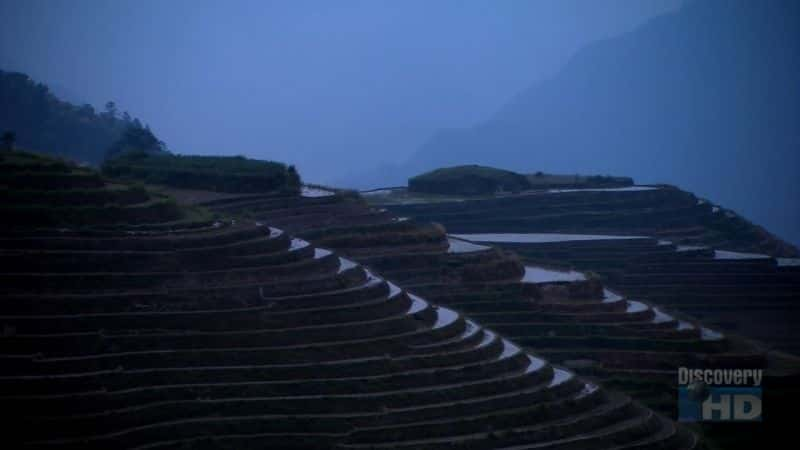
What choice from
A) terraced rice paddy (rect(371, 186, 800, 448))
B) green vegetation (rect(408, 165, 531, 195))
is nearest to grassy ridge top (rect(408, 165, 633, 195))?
green vegetation (rect(408, 165, 531, 195))

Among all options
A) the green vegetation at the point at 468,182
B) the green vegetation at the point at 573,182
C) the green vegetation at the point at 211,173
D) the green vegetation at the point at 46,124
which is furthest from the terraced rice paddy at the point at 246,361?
the green vegetation at the point at 46,124

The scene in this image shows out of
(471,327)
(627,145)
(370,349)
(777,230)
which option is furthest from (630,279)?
(627,145)

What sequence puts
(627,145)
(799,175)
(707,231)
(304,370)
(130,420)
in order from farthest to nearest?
1. (627,145)
2. (799,175)
3. (707,231)
4. (304,370)
5. (130,420)

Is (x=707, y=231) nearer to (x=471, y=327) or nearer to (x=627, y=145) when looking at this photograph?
(x=471, y=327)

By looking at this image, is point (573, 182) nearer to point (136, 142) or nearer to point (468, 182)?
point (468, 182)

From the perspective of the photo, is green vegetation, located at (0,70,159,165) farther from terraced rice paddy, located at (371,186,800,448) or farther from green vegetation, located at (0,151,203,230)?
green vegetation, located at (0,151,203,230)

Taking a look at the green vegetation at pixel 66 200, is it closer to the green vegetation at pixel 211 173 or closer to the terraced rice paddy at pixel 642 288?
the terraced rice paddy at pixel 642 288

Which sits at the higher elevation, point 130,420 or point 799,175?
point 799,175

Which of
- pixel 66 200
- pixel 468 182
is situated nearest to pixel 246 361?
pixel 66 200
